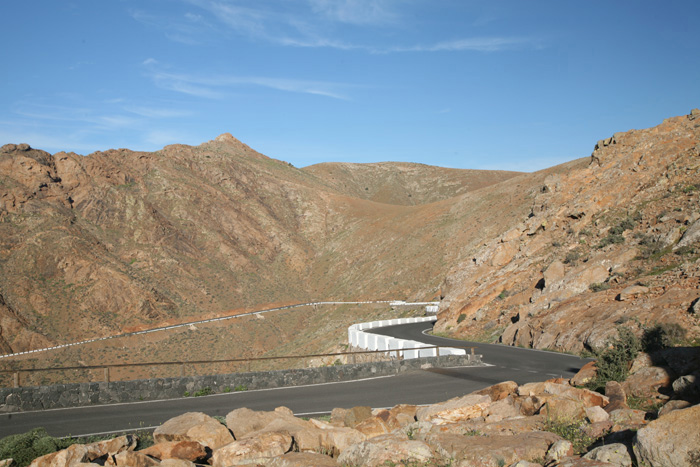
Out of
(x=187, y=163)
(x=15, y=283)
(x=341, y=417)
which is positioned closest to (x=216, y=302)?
(x=15, y=283)

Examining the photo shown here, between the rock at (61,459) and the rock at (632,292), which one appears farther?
the rock at (632,292)

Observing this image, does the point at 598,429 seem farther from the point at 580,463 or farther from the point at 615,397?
the point at 580,463

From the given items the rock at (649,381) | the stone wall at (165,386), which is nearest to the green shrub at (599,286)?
the stone wall at (165,386)

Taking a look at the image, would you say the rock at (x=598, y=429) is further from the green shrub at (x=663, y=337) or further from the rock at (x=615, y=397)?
the green shrub at (x=663, y=337)

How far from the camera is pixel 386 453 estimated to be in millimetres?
7203

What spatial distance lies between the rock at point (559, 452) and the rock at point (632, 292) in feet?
51.0

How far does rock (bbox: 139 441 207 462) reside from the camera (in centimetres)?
834

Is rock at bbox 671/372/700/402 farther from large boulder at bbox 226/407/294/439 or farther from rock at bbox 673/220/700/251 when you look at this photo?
rock at bbox 673/220/700/251

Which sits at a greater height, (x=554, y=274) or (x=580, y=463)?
(x=554, y=274)

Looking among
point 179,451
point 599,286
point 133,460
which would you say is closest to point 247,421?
point 179,451

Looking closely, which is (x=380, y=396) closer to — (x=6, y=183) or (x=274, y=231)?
(x=6, y=183)

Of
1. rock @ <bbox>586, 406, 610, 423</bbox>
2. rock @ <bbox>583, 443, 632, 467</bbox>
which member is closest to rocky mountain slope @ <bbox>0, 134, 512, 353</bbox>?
rock @ <bbox>586, 406, 610, 423</bbox>

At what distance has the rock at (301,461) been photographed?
7223 mm

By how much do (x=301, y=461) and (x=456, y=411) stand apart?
3.48 m
